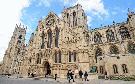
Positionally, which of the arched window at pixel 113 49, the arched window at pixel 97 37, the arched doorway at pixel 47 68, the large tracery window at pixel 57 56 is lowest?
the arched doorway at pixel 47 68

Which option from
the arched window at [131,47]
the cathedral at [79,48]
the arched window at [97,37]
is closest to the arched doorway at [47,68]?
the cathedral at [79,48]

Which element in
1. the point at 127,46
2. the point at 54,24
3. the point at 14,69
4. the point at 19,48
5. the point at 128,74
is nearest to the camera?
the point at 128,74

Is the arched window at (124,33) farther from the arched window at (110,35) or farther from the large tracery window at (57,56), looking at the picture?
the large tracery window at (57,56)

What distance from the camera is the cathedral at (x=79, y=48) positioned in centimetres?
3921

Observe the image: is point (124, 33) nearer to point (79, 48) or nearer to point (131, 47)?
point (131, 47)

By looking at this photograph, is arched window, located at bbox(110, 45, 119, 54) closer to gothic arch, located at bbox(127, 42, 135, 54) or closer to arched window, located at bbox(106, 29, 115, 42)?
arched window, located at bbox(106, 29, 115, 42)

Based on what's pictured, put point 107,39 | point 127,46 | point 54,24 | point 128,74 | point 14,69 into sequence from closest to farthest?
1. point 128,74
2. point 127,46
3. point 54,24
4. point 107,39
5. point 14,69

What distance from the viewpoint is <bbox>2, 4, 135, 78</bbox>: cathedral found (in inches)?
1544

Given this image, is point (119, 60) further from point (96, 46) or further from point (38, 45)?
point (38, 45)

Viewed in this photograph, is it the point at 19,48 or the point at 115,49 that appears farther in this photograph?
the point at 19,48

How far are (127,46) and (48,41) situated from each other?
23.0 metres

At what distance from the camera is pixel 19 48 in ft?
281

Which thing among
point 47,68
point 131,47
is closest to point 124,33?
point 131,47

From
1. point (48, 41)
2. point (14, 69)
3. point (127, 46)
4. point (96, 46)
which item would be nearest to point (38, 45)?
point (48, 41)
